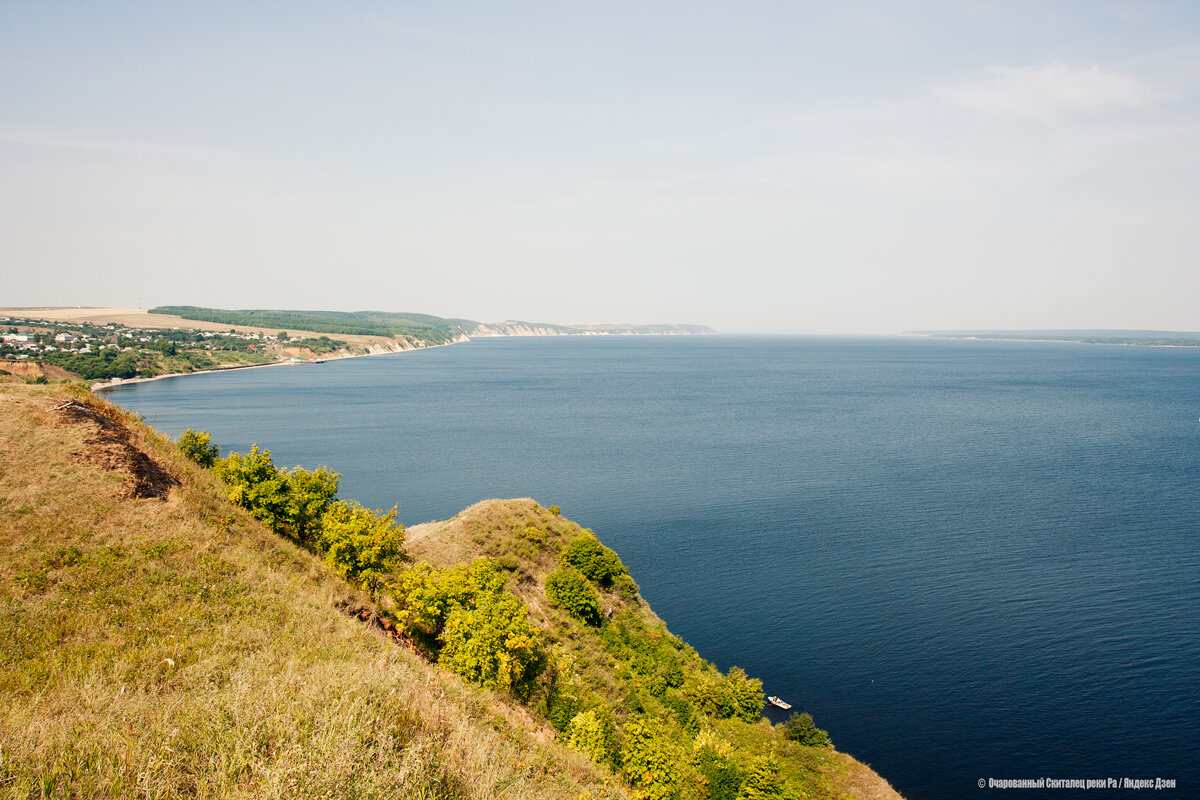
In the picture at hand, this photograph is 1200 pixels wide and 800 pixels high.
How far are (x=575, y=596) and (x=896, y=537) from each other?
38.8 metres

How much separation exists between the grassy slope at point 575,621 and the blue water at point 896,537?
374 cm

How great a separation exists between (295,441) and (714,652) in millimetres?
77474

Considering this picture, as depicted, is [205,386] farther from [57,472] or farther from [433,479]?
[57,472]

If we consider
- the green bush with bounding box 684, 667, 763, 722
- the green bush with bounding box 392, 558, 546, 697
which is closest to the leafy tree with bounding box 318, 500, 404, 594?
the green bush with bounding box 392, 558, 546, 697

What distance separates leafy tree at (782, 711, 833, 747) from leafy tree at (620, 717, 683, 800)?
1013 cm

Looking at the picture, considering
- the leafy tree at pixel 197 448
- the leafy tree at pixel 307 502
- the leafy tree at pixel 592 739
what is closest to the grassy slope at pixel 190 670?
the leafy tree at pixel 592 739

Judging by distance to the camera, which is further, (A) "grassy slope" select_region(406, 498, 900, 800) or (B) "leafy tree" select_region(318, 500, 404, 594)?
(A) "grassy slope" select_region(406, 498, 900, 800)

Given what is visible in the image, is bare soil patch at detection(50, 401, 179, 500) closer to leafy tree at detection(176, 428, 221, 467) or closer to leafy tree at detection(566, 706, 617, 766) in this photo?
leafy tree at detection(176, 428, 221, 467)

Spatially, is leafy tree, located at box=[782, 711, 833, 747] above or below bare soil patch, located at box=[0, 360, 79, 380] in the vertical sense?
below

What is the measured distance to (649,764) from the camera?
23.6 meters

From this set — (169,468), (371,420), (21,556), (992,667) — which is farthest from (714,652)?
(371,420)

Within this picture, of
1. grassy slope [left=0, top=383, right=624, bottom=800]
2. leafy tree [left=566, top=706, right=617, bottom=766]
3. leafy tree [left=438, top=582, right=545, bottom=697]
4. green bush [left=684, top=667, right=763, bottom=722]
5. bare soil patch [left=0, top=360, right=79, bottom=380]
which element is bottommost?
green bush [left=684, top=667, right=763, bottom=722]

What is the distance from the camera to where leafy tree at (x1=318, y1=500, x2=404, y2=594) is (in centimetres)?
2667

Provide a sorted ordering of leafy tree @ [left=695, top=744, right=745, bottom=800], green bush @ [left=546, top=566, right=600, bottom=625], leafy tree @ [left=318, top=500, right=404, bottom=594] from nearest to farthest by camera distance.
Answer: leafy tree @ [left=695, top=744, right=745, bottom=800]
leafy tree @ [left=318, top=500, right=404, bottom=594]
green bush @ [left=546, top=566, right=600, bottom=625]
